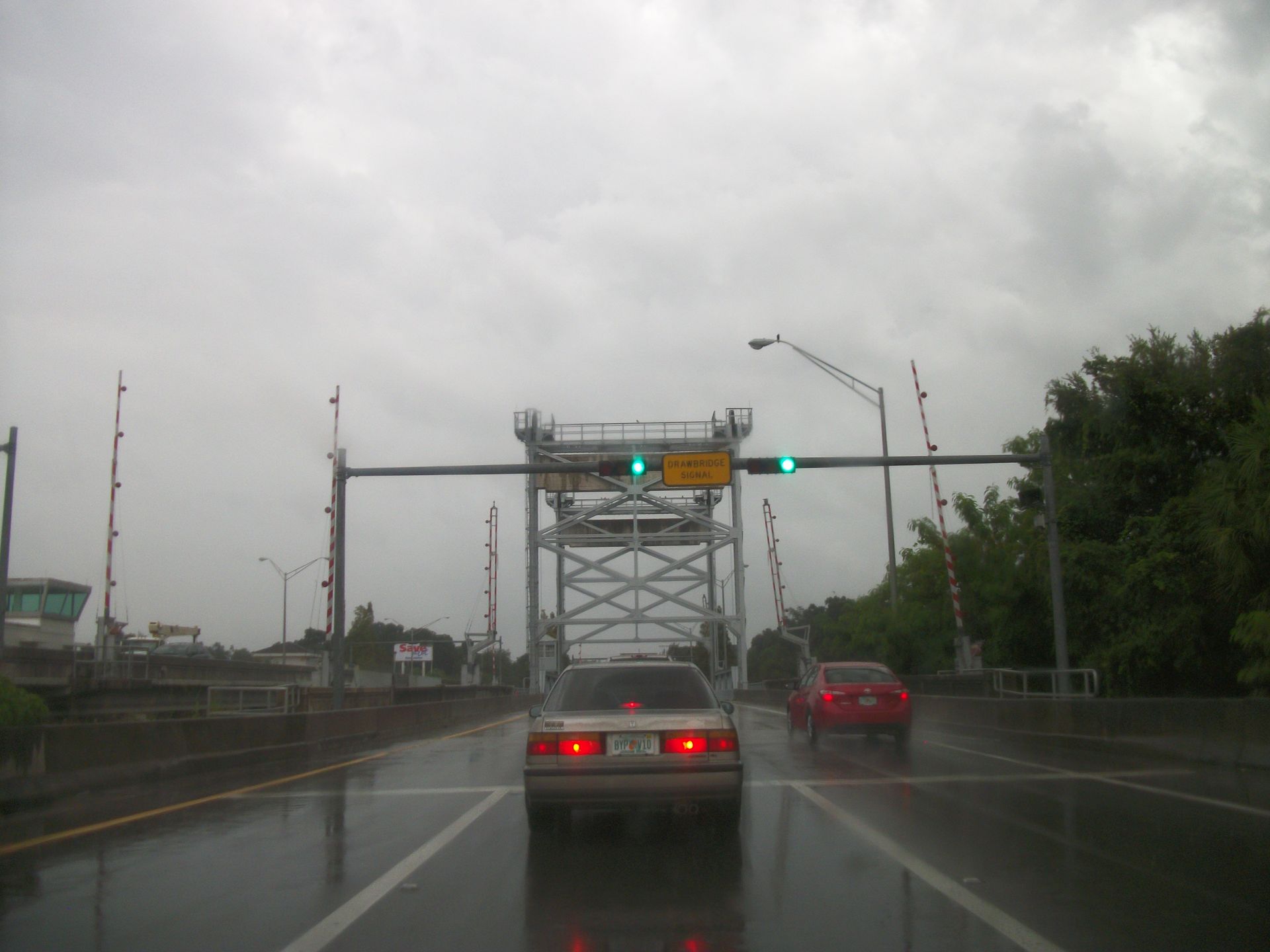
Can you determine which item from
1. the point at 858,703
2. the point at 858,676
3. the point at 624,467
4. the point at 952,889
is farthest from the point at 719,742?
the point at 624,467

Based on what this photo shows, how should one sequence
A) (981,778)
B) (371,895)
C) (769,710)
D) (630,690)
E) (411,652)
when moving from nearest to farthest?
(371,895)
(630,690)
(981,778)
(769,710)
(411,652)

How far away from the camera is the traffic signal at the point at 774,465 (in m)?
20.2

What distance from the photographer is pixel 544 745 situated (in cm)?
877

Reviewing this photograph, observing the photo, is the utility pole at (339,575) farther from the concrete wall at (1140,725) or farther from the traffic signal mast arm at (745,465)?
the concrete wall at (1140,725)

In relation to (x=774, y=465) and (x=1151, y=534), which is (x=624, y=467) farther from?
(x=1151, y=534)

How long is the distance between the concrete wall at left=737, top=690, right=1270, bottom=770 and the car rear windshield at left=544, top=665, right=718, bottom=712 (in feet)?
26.5

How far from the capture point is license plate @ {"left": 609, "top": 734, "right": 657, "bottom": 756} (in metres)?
8.67

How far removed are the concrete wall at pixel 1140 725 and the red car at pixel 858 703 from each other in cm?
262

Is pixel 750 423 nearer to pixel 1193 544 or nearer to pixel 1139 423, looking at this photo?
pixel 1139 423

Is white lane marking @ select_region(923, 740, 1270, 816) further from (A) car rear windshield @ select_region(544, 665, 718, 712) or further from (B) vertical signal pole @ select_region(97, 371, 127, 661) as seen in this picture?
(B) vertical signal pole @ select_region(97, 371, 127, 661)

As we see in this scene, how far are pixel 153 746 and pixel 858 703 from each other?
10.8 m

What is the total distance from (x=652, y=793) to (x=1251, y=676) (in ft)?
47.0

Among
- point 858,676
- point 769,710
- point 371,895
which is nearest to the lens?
point 371,895

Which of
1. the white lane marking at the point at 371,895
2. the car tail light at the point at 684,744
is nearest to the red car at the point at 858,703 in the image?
the white lane marking at the point at 371,895
